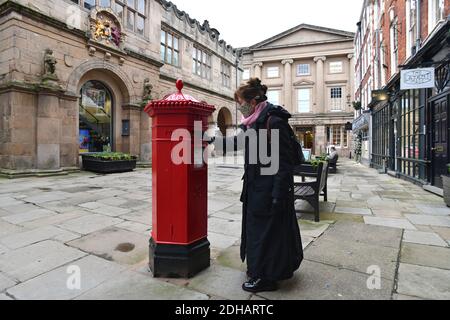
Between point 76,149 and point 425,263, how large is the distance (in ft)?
39.2

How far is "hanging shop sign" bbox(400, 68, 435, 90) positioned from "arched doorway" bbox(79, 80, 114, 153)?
12220mm

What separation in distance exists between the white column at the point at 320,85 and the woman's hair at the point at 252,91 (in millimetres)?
34546

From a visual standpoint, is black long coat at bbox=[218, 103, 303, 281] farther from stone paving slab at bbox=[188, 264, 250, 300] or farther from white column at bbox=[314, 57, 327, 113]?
white column at bbox=[314, 57, 327, 113]

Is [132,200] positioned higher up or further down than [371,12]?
further down

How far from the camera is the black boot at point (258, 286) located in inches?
94.3

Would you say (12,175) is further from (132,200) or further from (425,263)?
(425,263)

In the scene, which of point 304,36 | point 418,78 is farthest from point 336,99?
point 418,78

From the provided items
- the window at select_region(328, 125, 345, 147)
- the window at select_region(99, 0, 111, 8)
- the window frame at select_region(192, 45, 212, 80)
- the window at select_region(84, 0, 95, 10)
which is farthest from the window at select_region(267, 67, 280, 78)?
the window at select_region(84, 0, 95, 10)

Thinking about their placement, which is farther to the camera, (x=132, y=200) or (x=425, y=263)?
(x=132, y=200)

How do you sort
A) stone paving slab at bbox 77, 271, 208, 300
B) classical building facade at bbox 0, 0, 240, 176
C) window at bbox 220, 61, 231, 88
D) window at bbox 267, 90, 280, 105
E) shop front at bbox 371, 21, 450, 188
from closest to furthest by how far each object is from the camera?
stone paving slab at bbox 77, 271, 208, 300
shop front at bbox 371, 21, 450, 188
classical building facade at bbox 0, 0, 240, 176
window at bbox 220, 61, 231, 88
window at bbox 267, 90, 280, 105

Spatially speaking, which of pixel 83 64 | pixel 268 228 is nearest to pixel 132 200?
pixel 268 228

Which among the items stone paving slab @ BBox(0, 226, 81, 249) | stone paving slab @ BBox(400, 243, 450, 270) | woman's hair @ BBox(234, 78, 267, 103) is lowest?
stone paving slab @ BBox(400, 243, 450, 270)

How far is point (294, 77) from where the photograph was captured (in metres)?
36.7

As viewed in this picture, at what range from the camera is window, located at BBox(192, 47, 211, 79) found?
20422 mm
